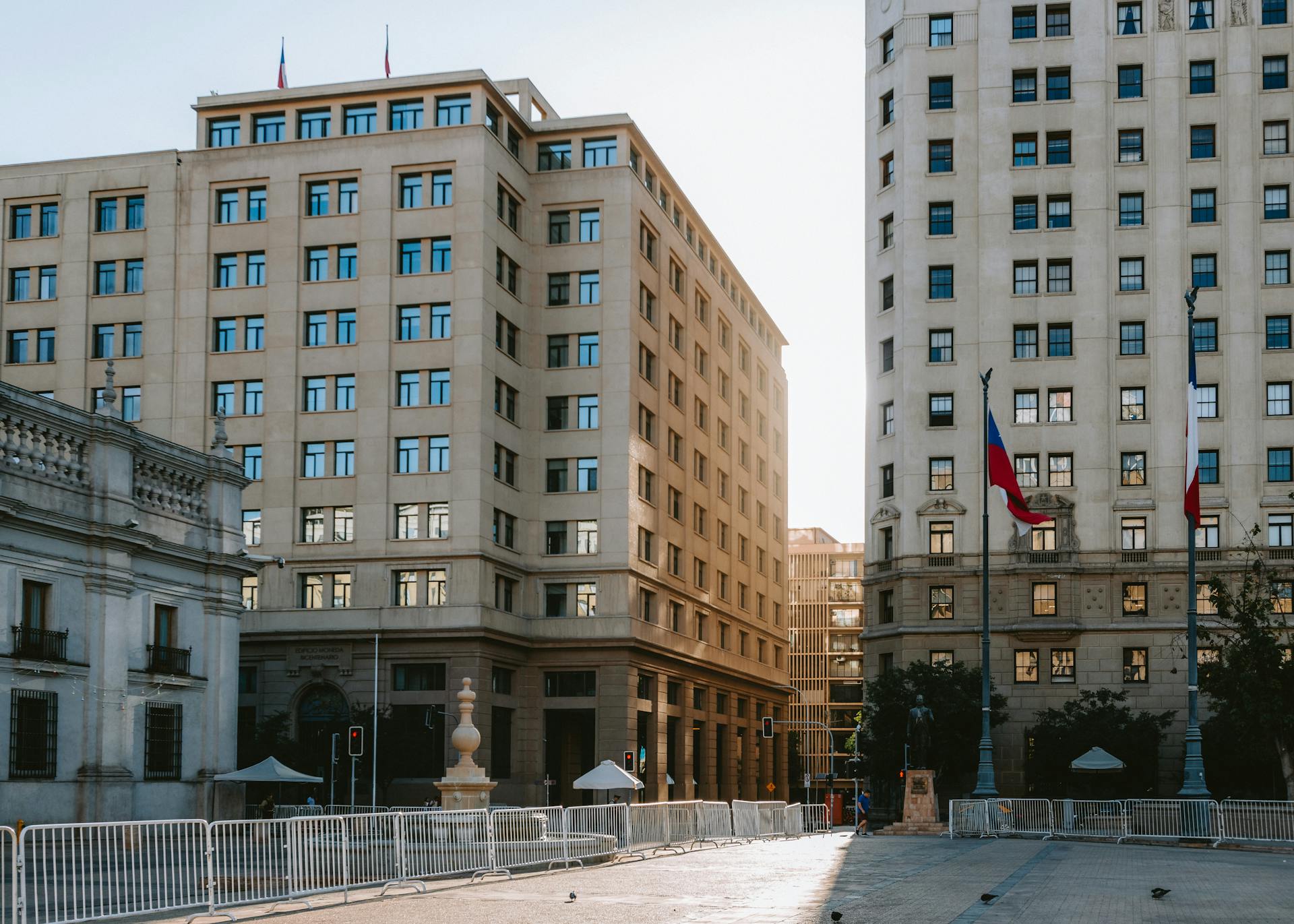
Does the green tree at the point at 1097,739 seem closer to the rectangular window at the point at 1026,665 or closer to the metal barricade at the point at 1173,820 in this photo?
the rectangular window at the point at 1026,665

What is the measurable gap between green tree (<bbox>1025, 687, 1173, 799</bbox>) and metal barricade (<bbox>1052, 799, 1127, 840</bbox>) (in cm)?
1768

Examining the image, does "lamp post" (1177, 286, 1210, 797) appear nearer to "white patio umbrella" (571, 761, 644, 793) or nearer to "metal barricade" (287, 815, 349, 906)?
"white patio umbrella" (571, 761, 644, 793)

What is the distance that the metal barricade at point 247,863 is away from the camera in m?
18.6

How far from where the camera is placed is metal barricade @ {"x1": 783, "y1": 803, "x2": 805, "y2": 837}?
46.0m

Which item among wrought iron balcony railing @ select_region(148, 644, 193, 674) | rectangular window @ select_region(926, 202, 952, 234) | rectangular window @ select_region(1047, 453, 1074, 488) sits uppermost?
rectangular window @ select_region(926, 202, 952, 234)

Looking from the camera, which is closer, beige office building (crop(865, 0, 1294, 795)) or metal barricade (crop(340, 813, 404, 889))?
metal barricade (crop(340, 813, 404, 889))

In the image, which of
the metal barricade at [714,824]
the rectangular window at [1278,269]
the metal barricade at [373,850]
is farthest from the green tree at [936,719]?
the metal barricade at [373,850]

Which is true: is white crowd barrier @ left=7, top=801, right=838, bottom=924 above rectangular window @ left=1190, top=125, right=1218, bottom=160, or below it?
below

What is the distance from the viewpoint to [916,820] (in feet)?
150

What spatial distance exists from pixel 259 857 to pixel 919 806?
1155 inches

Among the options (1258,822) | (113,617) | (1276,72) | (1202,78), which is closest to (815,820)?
(1258,822)

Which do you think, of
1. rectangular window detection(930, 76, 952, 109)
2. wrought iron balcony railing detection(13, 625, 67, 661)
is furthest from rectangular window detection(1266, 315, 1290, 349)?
wrought iron balcony railing detection(13, 625, 67, 661)

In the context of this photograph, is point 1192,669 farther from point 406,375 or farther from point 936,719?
point 406,375

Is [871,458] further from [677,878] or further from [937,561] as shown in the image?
[677,878]
